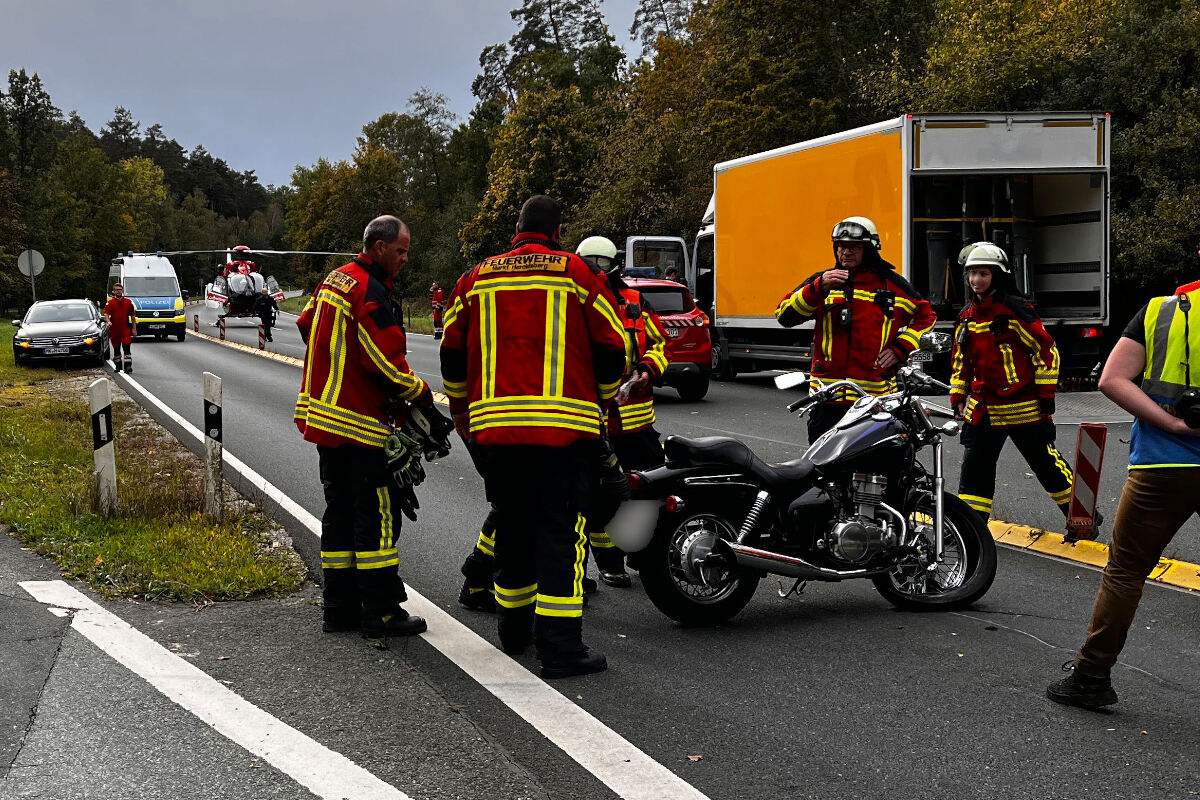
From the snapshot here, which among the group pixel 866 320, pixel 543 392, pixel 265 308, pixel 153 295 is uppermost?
pixel 153 295

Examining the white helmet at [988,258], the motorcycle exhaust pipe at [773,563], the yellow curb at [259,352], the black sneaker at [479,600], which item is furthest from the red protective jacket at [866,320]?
the yellow curb at [259,352]

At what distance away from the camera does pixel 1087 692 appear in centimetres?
448

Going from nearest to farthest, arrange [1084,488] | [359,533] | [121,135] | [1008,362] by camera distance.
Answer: [359,533]
[1008,362]
[1084,488]
[121,135]

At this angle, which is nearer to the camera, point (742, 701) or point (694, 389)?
point (742, 701)

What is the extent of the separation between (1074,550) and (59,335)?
74.1 ft

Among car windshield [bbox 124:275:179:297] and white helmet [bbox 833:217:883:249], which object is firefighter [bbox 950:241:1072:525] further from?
car windshield [bbox 124:275:179:297]

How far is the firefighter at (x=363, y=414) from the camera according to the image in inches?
213

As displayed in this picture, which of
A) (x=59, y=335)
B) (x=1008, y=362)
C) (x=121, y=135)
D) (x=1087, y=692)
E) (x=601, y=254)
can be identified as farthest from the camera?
(x=121, y=135)

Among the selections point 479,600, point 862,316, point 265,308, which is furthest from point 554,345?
point 265,308

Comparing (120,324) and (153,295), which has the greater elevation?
(153,295)

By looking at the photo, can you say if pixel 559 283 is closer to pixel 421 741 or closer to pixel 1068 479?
pixel 421 741

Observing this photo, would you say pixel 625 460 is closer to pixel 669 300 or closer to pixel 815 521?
pixel 815 521

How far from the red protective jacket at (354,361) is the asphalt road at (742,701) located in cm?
95

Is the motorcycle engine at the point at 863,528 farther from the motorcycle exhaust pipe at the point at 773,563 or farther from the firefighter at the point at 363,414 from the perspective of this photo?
the firefighter at the point at 363,414
